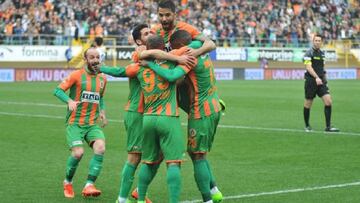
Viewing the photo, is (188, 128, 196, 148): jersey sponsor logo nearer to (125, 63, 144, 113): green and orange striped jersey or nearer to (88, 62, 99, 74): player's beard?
(125, 63, 144, 113): green and orange striped jersey

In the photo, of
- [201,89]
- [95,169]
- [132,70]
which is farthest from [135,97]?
[95,169]

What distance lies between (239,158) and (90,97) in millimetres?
3888

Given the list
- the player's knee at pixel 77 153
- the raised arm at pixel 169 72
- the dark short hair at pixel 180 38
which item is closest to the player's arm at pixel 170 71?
the raised arm at pixel 169 72

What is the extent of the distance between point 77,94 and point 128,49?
35.5m

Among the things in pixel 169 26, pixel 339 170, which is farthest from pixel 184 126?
pixel 169 26

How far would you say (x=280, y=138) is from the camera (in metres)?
16.2

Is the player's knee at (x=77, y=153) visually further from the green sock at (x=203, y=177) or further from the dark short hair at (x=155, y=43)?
the dark short hair at (x=155, y=43)

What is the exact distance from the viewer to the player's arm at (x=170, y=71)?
7.89 meters

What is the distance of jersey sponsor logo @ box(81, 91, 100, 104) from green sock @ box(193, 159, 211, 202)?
2152 mm

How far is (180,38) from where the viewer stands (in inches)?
329

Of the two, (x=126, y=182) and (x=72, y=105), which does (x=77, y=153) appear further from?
(x=126, y=182)

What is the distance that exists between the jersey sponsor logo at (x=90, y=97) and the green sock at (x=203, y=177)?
215cm

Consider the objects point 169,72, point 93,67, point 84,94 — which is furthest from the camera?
point 84,94

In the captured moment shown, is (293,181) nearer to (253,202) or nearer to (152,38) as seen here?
(253,202)
